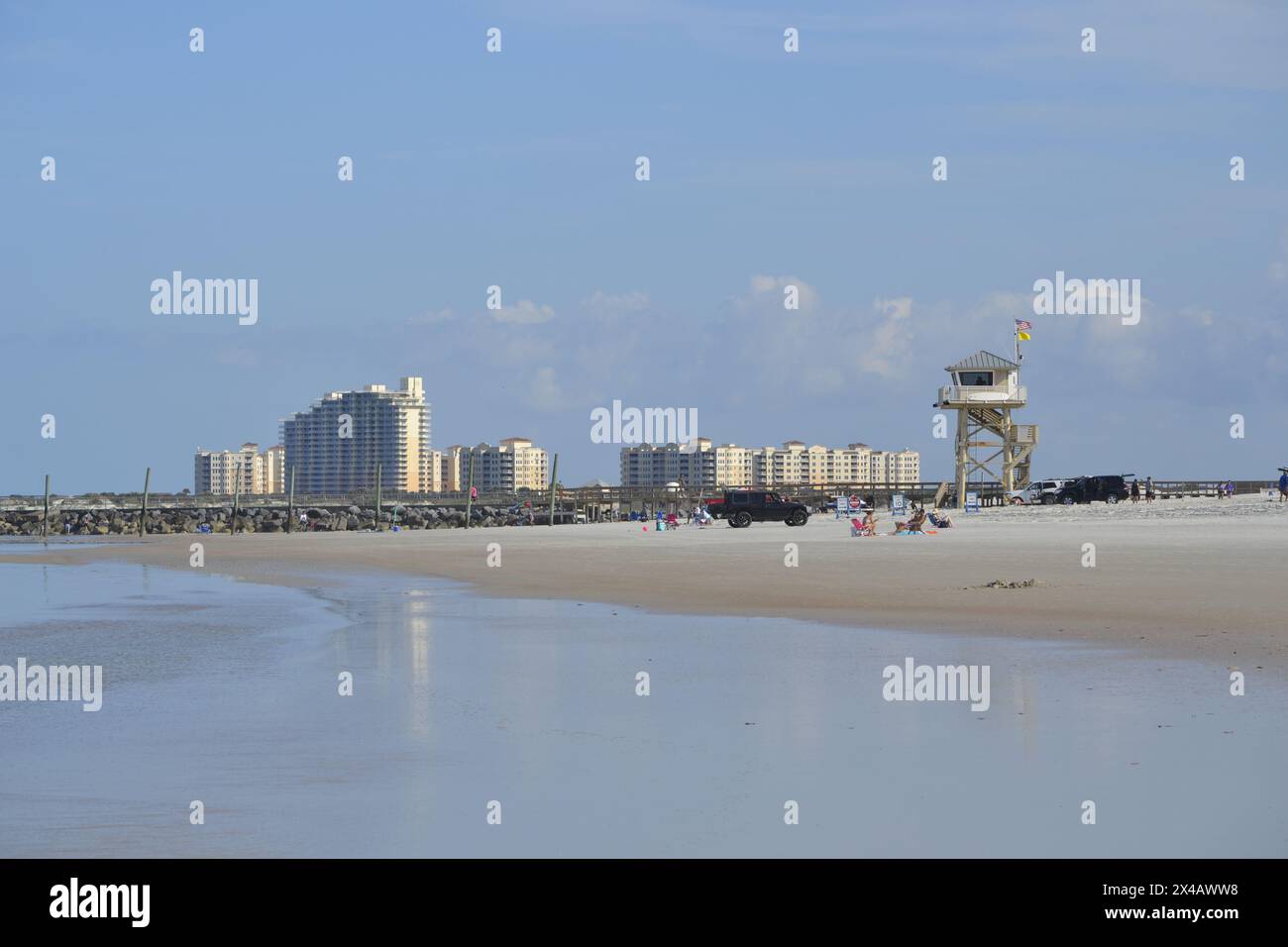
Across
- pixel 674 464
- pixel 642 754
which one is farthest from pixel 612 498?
pixel 674 464

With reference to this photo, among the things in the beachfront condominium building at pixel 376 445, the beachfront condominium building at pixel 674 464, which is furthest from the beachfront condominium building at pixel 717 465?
the beachfront condominium building at pixel 376 445

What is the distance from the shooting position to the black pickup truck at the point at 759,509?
49.7 metres

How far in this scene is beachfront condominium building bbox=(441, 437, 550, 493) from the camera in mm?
187375

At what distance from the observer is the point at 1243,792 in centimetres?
693

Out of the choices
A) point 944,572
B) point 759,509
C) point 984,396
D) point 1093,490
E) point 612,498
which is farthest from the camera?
point 612,498

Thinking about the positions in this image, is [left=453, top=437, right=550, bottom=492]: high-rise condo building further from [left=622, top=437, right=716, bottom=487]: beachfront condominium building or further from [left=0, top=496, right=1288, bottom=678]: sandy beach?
[left=0, top=496, right=1288, bottom=678]: sandy beach

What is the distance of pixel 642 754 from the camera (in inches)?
328

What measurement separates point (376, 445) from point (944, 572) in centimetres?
16695

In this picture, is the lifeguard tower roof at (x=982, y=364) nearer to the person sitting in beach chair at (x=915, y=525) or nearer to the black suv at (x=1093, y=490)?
the black suv at (x=1093, y=490)

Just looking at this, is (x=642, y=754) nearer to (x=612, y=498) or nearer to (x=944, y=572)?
(x=944, y=572)

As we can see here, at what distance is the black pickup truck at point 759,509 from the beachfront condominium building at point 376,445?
134 metres

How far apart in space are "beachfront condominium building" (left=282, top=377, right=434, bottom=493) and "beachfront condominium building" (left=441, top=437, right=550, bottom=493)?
374 cm

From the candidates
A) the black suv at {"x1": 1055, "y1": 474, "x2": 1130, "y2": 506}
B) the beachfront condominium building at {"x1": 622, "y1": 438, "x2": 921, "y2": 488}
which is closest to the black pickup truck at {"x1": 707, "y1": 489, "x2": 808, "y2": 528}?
the black suv at {"x1": 1055, "y1": 474, "x2": 1130, "y2": 506}
